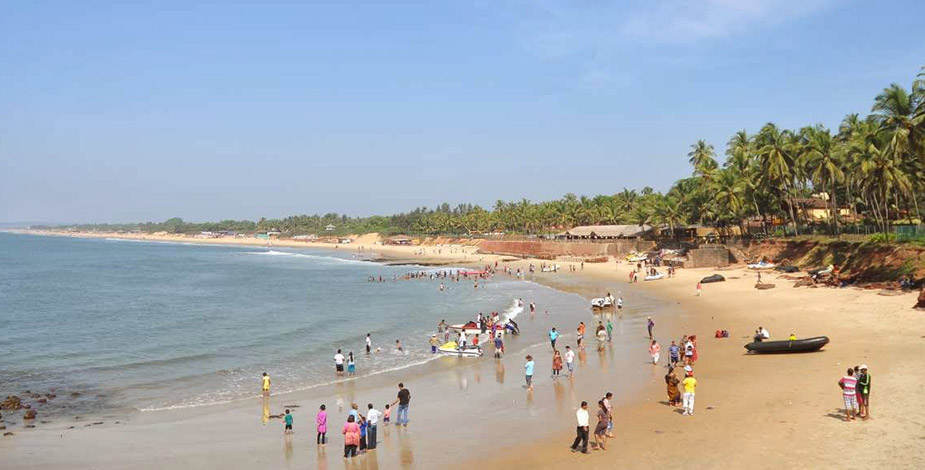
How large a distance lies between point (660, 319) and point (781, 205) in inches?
1490

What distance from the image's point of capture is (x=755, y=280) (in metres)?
44.8

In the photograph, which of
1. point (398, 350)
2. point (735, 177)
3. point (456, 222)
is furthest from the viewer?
point (456, 222)

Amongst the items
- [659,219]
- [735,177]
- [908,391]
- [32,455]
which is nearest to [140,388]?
[32,455]

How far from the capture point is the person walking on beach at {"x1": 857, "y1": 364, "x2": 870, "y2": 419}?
13.8 meters

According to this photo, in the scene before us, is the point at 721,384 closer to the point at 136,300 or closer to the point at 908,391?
the point at 908,391

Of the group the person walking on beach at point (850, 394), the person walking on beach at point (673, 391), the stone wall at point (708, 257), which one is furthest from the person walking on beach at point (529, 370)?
the stone wall at point (708, 257)

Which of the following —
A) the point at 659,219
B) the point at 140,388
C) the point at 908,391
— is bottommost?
the point at 140,388

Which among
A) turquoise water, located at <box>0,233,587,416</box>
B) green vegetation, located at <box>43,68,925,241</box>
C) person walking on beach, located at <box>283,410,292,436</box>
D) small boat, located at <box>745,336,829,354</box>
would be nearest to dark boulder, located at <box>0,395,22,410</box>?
turquoise water, located at <box>0,233,587,416</box>

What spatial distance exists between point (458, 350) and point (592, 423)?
12.7 meters

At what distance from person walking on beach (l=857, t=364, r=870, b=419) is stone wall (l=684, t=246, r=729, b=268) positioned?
150ft

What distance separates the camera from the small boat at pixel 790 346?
70.3ft

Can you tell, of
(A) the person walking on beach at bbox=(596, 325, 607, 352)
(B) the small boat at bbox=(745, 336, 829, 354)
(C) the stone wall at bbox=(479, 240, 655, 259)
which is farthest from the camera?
(C) the stone wall at bbox=(479, 240, 655, 259)

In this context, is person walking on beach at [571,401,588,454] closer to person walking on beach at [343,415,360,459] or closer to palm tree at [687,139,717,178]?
person walking on beach at [343,415,360,459]

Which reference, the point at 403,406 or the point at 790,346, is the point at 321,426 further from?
the point at 790,346
